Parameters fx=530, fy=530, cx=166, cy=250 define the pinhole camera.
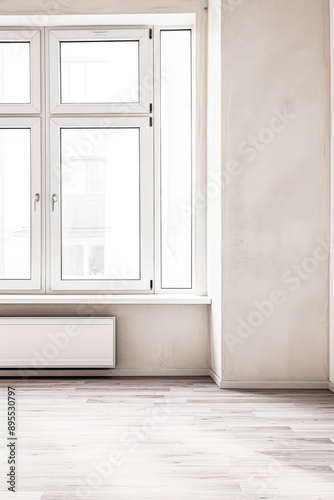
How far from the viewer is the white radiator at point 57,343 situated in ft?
13.1

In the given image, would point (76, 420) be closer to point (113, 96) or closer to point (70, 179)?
point (70, 179)

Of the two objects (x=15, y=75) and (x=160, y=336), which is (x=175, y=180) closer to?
(x=160, y=336)

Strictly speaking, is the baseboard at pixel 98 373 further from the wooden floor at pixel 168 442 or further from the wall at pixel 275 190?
the wall at pixel 275 190

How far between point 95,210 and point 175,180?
69 cm

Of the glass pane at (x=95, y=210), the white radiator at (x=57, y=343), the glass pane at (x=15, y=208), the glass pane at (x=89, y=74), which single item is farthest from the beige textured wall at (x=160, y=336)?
the glass pane at (x=89, y=74)

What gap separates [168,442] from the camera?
271 centimetres

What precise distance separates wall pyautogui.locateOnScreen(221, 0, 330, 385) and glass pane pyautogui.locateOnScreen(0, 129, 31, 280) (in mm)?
1658

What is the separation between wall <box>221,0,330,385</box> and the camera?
12.1 feet

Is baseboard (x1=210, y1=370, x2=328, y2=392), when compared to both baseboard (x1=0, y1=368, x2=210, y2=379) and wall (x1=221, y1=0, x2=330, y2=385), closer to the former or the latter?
wall (x1=221, y1=0, x2=330, y2=385)

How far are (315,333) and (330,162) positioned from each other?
1201 millimetres

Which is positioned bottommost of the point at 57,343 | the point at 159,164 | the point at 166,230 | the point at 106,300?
the point at 57,343

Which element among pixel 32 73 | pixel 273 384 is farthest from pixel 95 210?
pixel 273 384

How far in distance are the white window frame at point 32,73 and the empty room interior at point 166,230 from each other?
0.05ft

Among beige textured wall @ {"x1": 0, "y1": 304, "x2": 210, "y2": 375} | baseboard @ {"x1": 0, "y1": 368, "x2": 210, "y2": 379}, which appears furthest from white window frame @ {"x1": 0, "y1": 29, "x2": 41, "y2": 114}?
baseboard @ {"x1": 0, "y1": 368, "x2": 210, "y2": 379}
